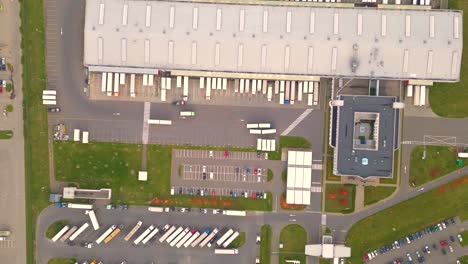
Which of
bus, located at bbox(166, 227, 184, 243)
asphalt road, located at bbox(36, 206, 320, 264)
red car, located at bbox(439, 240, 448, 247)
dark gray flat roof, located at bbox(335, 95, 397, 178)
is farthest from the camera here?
asphalt road, located at bbox(36, 206, 320, 264)

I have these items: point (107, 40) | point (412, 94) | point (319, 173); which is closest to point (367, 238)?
point (319, 173)

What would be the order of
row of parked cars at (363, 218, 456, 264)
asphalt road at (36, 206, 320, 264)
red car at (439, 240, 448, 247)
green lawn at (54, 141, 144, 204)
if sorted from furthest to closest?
green lawn at (54, 141, 144, 204), asphalt road at (36, 206, 320, 264), row of parked cars at (363, 218, 456, 264), red car at (439, 240, 448, 247)

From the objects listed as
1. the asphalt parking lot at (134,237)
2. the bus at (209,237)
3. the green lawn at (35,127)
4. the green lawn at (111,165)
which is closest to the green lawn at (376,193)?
the asphalt parking lot at (134,237)

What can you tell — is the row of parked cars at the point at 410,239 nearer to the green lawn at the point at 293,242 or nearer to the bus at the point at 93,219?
the green lawn at the point at 293,242

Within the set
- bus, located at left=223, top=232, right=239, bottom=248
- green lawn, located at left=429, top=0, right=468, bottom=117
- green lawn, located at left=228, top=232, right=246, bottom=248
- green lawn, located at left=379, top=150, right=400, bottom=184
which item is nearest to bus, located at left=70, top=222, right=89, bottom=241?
bus, located at left=223, top=232, right=239, bottom=248

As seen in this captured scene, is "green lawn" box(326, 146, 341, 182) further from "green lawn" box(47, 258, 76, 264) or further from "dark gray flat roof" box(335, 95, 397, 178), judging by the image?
"green lawn" box(47, 258, 76, 264)

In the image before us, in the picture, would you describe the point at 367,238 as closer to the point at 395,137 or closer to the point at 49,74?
the point at 395,137
